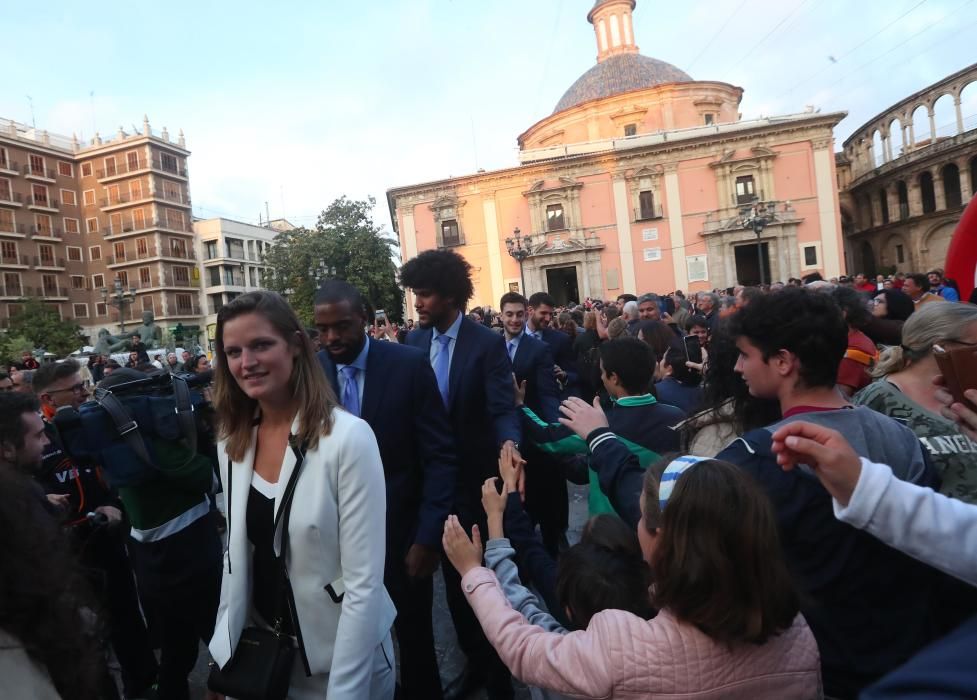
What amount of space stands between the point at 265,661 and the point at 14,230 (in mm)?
54952

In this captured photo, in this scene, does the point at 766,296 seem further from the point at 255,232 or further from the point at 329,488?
the point at 255,232

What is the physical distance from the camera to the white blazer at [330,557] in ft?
5.74

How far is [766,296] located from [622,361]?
0.88 meters

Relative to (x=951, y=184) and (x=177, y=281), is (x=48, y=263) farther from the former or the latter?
(x=951, y=184)

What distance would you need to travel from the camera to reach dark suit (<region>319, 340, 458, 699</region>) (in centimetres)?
255

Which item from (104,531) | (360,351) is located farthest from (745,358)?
(104,531)

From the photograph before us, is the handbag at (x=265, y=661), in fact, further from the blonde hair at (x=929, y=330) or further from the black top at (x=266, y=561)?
the blonde hair at (x=929, y=330)

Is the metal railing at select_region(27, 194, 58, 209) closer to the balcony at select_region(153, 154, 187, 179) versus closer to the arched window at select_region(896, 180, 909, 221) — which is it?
the balcony at select_region(153, 154, 187, 179)

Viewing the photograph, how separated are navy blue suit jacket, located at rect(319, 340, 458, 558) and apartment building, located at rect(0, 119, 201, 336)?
5336 centimetres

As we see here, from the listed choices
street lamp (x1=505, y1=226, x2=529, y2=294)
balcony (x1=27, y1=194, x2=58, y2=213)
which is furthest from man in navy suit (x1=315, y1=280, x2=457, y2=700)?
balcony (x1=27, y1=194, x2=58, y2=213)

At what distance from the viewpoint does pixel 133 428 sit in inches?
93.7

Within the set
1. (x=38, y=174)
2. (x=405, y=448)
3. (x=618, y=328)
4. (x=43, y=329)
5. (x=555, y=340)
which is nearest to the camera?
(x=405, y=448)

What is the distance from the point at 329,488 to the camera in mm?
1778

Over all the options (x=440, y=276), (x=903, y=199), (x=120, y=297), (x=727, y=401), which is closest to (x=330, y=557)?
(x=727, y=401)
